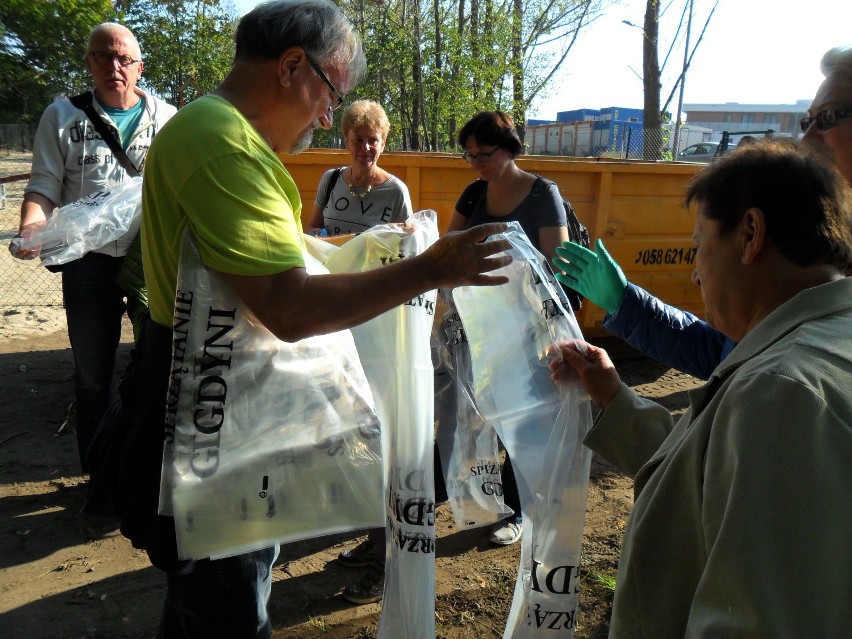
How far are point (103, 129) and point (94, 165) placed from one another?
157mm

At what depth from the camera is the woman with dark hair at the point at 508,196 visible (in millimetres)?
2873

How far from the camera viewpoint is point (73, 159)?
2.83m

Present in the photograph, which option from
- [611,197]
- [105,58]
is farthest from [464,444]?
[611,197]

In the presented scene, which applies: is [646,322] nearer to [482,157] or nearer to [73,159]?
[482,157]

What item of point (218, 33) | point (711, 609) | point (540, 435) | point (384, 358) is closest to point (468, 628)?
point (540, 435)

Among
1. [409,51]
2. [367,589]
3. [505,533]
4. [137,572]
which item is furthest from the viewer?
[409,51]

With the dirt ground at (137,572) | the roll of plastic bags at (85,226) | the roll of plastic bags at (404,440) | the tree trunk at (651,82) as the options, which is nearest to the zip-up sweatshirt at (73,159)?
the roll of plastic bags at (85,226)

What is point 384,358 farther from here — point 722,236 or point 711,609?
point 711,609

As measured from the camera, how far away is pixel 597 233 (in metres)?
4.62

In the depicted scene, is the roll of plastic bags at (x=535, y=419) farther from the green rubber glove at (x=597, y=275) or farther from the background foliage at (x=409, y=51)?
the background foliage at (x=409, y=51)

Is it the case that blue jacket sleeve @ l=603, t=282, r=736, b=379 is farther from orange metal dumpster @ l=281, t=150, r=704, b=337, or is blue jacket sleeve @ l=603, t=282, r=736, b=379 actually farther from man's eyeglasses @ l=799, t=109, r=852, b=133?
orange metal dumpster @ l=281, t=150, r=704, b=337

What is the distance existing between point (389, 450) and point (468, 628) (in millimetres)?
971

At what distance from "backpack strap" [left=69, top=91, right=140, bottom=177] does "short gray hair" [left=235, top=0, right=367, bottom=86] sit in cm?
163

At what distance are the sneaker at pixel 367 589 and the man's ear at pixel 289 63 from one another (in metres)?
1.85
